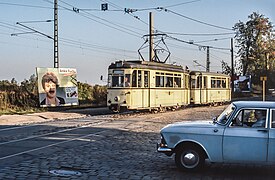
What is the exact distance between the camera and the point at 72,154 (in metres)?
11.3

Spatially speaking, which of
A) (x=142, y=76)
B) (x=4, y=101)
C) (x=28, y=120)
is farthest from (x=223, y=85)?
(x=28, y=120)

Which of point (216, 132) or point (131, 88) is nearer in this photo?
point (216, 132)

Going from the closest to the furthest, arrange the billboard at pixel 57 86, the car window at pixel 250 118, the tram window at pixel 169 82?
the car window at pixel 250 118
the tram window at pixel 169 82
the billboard at pixel 57 86

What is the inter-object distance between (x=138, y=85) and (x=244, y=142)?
17984 mm

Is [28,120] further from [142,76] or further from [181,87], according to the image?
[181,87]

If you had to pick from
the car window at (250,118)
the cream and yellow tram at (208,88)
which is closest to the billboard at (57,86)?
the cream and yellow tram at (208,88)

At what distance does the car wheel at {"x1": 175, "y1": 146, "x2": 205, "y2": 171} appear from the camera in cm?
872

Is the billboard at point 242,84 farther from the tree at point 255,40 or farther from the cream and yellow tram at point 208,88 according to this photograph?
the cream and yellow tram at point 208,88

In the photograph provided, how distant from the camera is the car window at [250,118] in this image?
8.48 metres

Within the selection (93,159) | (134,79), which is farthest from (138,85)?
(93,159)

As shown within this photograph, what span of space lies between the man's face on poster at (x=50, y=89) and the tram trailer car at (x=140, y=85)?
5446 mm

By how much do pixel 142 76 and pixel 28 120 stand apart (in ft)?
23.5

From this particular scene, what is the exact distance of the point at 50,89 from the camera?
1191 inches

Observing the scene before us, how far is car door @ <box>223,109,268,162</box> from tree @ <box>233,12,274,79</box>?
68729 mm
